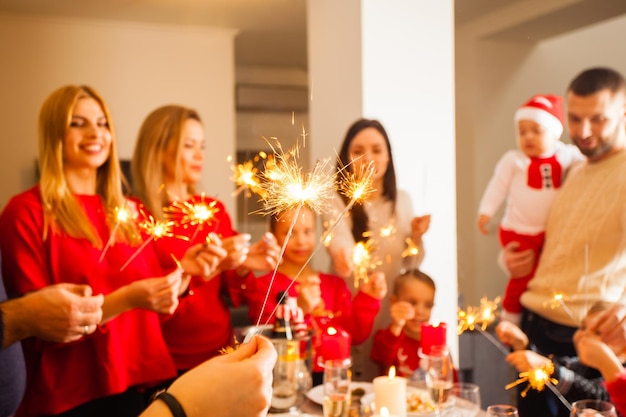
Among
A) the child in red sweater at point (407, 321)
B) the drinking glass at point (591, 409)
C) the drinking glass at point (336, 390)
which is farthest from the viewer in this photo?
the child in red sweater at point (407, 321)

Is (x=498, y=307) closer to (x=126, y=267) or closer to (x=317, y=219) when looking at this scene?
(x=317, y=219)

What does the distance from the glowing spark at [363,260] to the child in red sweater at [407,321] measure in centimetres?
9

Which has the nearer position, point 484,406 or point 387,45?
point 484,406

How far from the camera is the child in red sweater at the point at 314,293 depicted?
68.6 inches

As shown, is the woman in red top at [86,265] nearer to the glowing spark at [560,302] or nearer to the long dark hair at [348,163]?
the long dark hair at [348,163]

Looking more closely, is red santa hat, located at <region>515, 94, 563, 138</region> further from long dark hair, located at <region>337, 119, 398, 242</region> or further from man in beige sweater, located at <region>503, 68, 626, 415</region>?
long dark hair, located at <region>337, 119, 398, 242</region>

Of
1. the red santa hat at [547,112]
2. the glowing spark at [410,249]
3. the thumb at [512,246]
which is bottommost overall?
the glowing spark at [410,249]

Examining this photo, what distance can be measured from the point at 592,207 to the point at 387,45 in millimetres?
720

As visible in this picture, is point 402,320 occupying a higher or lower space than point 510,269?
lower

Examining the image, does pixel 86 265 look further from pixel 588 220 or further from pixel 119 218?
pixel 588 220

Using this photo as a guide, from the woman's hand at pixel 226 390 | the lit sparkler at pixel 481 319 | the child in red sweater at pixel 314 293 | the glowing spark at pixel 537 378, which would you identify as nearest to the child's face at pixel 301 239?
the child in red sweater at pixel 314 293

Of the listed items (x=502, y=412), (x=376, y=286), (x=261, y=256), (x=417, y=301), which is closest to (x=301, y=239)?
(x=261, y=256)

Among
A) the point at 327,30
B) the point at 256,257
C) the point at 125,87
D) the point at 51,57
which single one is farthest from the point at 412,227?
the point at 51,57

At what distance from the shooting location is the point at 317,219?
188 centimetres
